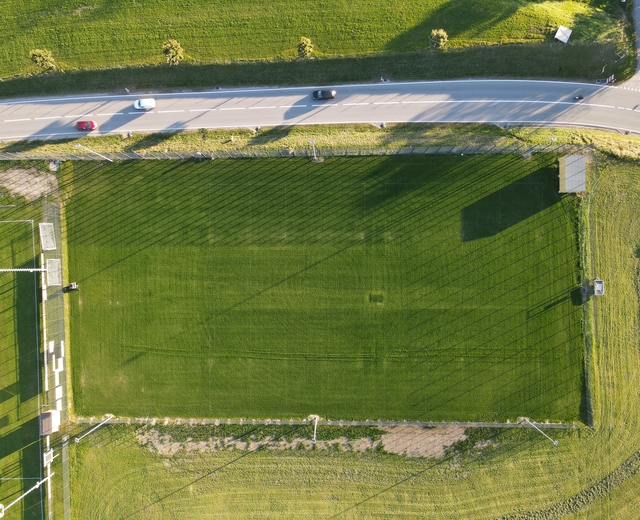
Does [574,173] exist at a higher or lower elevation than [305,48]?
lower

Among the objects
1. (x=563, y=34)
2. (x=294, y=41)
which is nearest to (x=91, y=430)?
(x=294, y=41)

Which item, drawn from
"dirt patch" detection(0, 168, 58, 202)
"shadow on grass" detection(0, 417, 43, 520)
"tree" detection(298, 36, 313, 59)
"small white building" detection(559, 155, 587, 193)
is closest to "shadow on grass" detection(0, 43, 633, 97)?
"tree" detection(298, 36, 313, 59)

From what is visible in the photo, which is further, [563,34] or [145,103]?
[145,103]

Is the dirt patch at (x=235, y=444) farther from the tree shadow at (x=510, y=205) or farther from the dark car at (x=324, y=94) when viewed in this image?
the dark car at (x=324, y=94)

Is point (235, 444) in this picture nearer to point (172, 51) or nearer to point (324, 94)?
point (324, 94)

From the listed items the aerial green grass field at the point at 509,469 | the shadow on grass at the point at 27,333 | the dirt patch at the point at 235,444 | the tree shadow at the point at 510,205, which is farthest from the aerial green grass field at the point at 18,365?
the tree shadow at the point at 510,205

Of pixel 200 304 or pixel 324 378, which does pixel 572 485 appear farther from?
pixel 200 304

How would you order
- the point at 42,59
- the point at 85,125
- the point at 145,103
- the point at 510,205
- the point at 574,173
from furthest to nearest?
the point at 85,125 → the point at 145,103 → the point at 42,59 → the point at 510,205 → the point at 574,173

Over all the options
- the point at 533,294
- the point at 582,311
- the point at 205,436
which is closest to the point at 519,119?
the point at 533,294
